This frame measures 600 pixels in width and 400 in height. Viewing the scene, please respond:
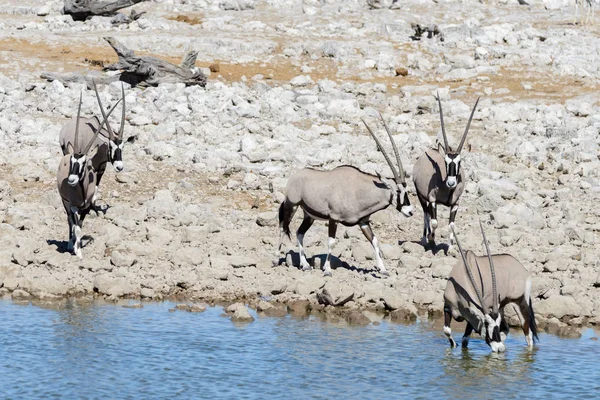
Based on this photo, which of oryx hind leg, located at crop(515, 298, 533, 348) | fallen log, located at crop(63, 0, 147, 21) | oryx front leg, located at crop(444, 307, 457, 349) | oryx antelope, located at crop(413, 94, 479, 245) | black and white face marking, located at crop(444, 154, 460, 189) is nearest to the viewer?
oryx front leg, located at crop(444, 307, 457, 349)

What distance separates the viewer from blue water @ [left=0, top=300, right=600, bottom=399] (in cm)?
1068

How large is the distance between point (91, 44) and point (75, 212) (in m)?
23.6

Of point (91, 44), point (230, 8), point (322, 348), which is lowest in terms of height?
point (322, 348)

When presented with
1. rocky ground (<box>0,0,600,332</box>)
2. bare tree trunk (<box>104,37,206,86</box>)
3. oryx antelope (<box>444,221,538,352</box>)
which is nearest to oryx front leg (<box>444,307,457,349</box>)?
oryx antelope (<box>444,221,538,352</box>)

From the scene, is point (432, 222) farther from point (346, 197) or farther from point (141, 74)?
point (141, 74)

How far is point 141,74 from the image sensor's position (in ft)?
95.9

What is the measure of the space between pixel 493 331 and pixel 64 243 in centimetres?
837

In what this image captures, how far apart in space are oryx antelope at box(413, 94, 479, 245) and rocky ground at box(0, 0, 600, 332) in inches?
23.5

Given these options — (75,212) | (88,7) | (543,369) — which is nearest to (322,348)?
(543,369)

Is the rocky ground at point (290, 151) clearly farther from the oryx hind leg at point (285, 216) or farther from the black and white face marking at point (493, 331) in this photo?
the black and white face marking at point (493, 331)

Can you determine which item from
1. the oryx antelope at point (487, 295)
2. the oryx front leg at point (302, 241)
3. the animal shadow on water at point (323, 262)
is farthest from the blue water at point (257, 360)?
the animal shadow on water at point (323, 262)

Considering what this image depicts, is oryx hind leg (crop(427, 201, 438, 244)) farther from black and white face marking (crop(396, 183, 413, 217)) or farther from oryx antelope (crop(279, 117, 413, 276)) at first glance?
black and white face marking (crop(396, 183, 413, 217))

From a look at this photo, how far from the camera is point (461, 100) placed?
30766 millimetres

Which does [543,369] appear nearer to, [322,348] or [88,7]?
[322,348]
